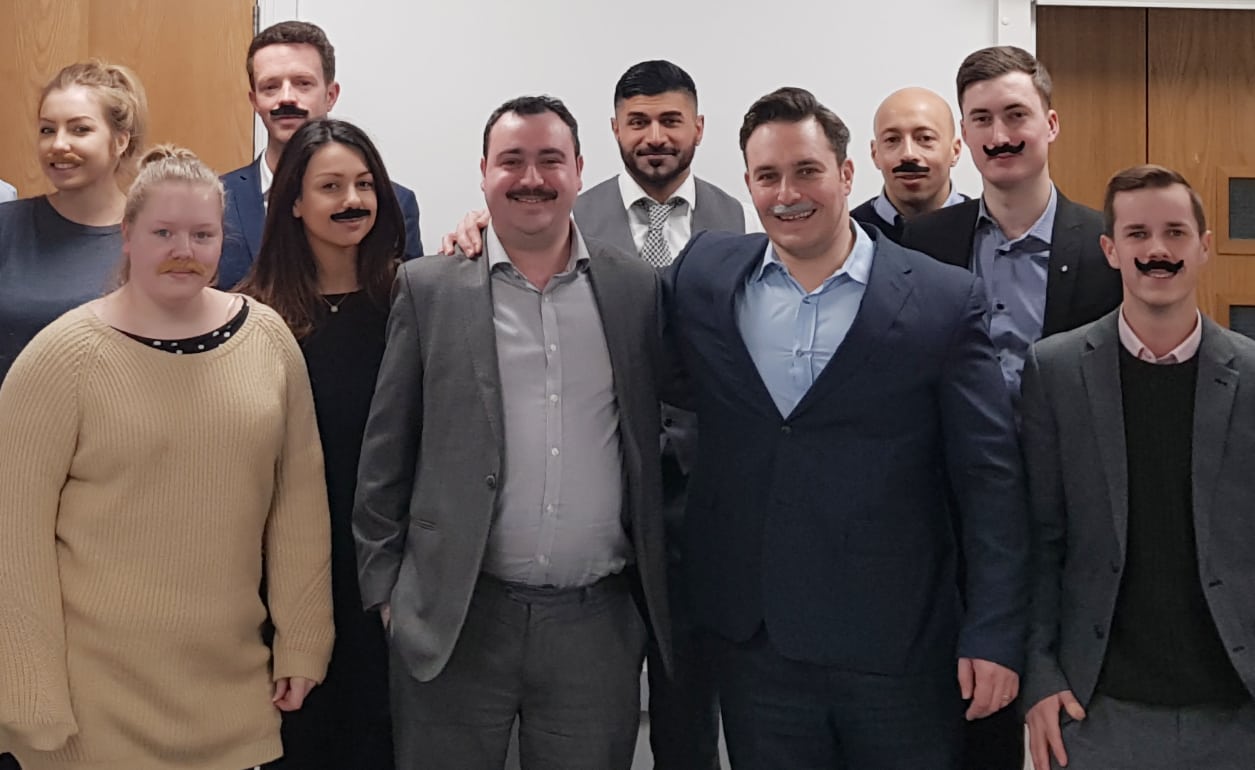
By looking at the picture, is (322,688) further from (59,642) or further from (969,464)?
(969,464)

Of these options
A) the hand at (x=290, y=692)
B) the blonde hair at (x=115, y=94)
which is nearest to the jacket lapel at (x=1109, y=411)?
the hand at (x=290, y=692)

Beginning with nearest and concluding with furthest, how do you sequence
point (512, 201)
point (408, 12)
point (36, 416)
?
point (36, 416)
point (512, 201)
point (408, 12)

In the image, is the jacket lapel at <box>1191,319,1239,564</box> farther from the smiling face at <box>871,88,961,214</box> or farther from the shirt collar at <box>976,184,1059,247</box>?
the smiling face at <box>871,88,961,214</box>

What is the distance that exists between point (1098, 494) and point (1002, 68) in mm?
938

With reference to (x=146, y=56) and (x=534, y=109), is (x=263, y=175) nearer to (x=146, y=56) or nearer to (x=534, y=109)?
(x=534, y=109)

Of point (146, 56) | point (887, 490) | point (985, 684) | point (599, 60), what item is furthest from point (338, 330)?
point (146, 56)

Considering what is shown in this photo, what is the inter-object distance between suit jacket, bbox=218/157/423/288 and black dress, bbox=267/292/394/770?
0.27 metres

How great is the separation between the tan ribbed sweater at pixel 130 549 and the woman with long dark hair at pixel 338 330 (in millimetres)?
A: 247

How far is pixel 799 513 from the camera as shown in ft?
6.57

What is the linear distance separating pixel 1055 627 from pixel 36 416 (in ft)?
5.59

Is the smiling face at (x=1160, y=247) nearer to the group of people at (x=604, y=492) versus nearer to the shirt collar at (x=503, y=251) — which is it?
the group of people at (x=604, y=492)

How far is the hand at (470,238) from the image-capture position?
2174 millimetres

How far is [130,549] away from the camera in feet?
6.19

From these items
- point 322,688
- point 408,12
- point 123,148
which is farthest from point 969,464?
point 408,12
